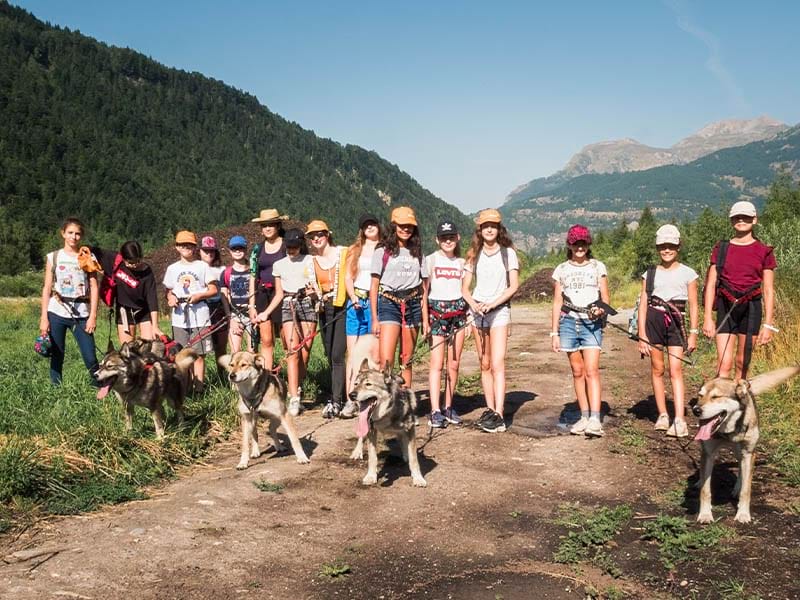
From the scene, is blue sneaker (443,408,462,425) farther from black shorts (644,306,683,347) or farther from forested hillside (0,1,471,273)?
forested hillside (0,1,471,273)

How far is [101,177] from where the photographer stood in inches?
3999

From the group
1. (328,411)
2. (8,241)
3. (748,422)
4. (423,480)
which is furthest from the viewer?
(8,241)

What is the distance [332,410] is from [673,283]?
429 centimetres

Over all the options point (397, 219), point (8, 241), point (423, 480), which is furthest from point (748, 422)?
point (8, 241)

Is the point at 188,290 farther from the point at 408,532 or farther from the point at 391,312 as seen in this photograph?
the point at 408,532

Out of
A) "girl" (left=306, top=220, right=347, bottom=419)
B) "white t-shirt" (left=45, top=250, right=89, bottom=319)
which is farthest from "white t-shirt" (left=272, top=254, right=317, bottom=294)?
"white t-shirt" (left=45, top=250, right=89, bottom=319)

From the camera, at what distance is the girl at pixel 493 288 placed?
262 inches

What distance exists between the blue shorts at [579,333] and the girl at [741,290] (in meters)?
1.09

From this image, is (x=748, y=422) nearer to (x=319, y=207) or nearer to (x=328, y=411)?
(x=328, y=411)

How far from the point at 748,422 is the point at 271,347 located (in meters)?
5.36

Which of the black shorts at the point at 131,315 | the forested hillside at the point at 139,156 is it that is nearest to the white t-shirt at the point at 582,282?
the black shorts at the point at 131,315

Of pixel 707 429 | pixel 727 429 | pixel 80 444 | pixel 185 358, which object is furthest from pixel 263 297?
pixel 727 429

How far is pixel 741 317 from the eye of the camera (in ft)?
20.2

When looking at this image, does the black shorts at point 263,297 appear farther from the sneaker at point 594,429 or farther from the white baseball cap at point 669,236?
the white baseball cap at point 669,236
